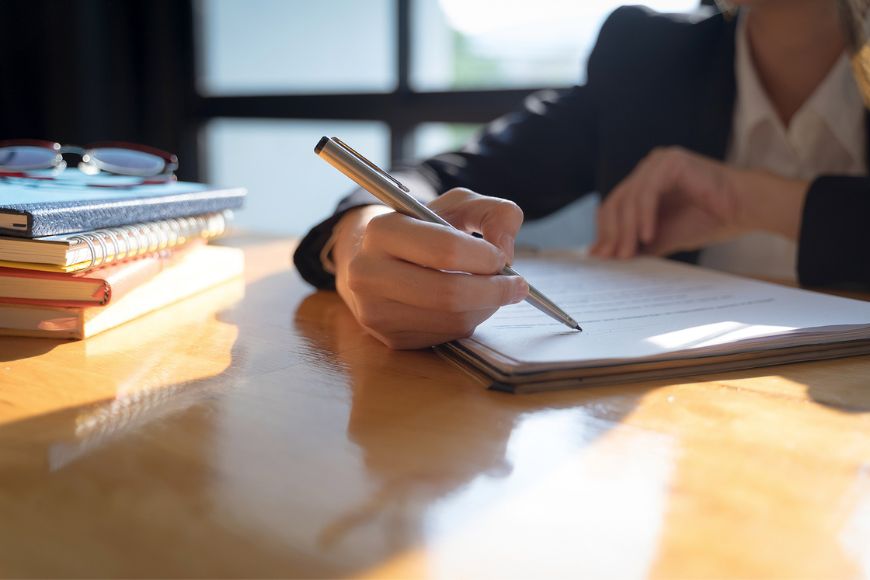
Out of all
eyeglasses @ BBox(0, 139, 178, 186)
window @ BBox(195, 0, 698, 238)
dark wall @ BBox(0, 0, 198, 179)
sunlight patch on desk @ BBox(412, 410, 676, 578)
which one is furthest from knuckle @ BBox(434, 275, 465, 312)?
dark wall @ BBox(0, 0, 198, 179)

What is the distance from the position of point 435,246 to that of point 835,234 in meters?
0.59

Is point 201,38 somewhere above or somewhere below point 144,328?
above

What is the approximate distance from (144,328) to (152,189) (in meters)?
0.19

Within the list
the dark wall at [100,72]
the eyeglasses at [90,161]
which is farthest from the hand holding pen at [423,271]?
the dark wall at [100,72]

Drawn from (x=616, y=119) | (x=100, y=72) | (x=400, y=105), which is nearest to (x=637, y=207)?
(x=616, y=119)

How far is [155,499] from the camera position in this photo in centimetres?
34

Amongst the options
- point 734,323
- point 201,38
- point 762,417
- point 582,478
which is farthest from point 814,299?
point 201,38

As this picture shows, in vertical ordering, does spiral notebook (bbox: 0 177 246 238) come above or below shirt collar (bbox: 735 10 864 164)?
below

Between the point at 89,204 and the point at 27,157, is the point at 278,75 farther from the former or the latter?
the point at 89,204

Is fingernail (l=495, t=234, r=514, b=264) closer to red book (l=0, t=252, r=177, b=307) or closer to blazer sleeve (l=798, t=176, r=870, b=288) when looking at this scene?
red book (l=0, t=252, r=177, b=307)

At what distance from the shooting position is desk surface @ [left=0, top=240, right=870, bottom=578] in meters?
0.29

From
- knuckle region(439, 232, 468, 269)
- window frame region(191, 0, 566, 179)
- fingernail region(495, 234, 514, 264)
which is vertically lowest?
fingernail region(495, 234, 514, 264)

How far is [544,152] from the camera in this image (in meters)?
1.29

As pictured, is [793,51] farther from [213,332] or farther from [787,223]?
[213,332]
